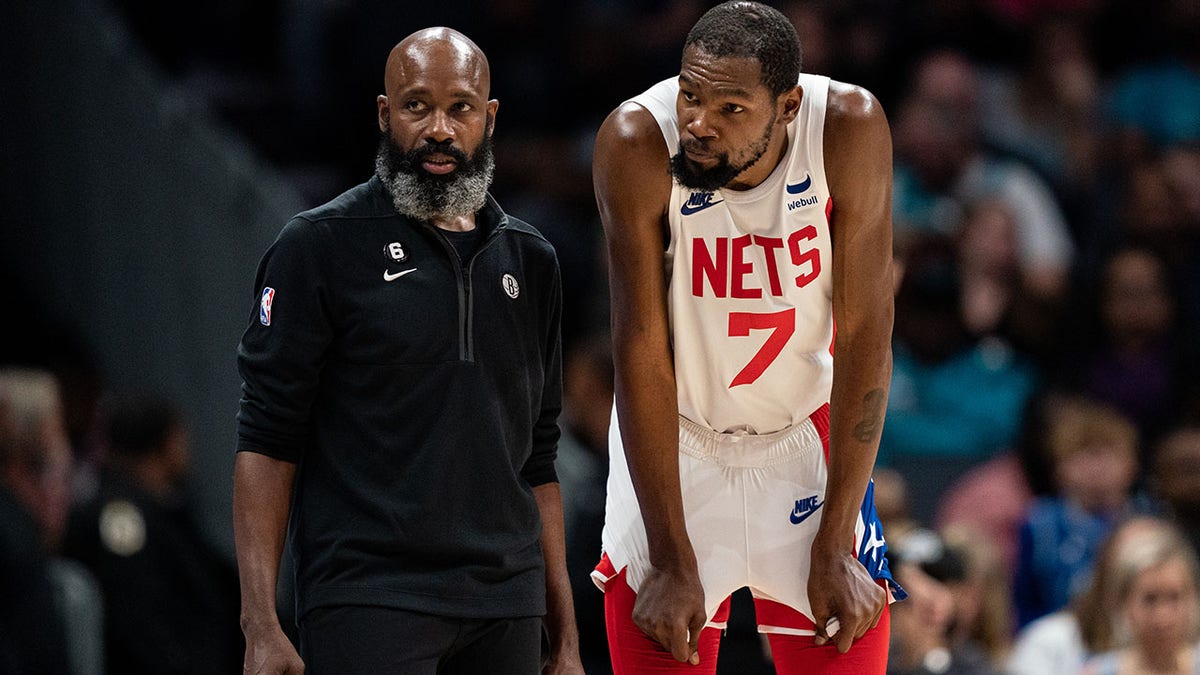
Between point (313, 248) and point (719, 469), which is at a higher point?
point (313, 248)

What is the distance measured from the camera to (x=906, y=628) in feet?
19.2

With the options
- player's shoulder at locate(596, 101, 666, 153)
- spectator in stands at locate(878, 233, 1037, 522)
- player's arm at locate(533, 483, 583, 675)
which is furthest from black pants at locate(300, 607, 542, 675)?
spectator in stands at locate(878, 233, 1037, 522)

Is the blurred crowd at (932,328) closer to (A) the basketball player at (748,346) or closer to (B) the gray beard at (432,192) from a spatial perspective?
(A) the basketball player at (748,346)

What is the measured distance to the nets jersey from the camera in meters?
3.77

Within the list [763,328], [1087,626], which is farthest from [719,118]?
[1087,626]

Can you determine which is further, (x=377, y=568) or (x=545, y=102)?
(x=545, y=102)

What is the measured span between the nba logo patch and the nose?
0.43 metres

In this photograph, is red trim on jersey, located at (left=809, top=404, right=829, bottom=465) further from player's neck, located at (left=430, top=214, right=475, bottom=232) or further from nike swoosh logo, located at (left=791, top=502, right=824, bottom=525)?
player's neck, located at (left=430, top=214, right=475, bottom=232)

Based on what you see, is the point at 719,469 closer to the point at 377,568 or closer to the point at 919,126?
the point at 377,568

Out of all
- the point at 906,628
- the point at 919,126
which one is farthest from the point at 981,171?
the point at 906,628

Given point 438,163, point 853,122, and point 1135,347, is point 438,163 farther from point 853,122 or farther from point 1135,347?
point 1135,347

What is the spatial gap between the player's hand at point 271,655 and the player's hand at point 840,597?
1.07 metres

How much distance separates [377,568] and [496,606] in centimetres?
25

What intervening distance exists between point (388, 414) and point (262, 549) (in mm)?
351
